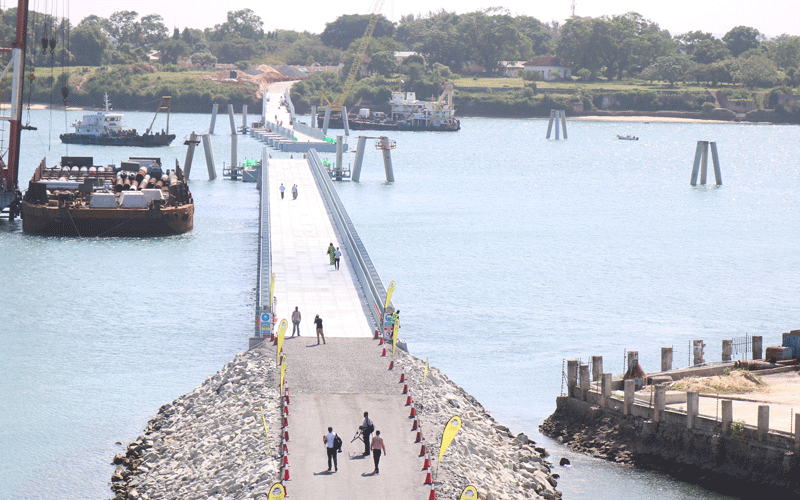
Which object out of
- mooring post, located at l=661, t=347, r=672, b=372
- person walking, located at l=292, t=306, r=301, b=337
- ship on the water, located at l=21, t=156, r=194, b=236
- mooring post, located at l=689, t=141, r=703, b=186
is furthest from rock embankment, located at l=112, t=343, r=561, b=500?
mooring post, located at l=689, t=141, r=703, b=186

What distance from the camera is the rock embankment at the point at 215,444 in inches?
1088

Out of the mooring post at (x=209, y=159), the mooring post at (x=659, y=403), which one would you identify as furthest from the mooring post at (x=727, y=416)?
the mooring post at (x=209, y=159)

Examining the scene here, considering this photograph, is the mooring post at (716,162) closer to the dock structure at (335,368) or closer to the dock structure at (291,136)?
the dock structure at (291,136)

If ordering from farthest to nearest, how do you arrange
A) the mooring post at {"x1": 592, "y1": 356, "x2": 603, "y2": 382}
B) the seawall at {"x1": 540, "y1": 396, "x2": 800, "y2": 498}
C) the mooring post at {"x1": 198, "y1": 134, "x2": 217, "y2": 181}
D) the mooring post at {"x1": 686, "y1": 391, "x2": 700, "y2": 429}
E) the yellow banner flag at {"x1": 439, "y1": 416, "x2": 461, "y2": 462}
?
1. the mooring post at {"x1": 198, "y1": 134, "x2": 217, "y2": 181}
2. the mooring post at {"x1": 592, "y1": 356, "x2": 603, "y2": 382}
3. the mooring post at {"x1": 686, "y1": 391, "x2": 700, "y2": 429}
4. the seawall at {"x1": 540, "y1": 396, "x2": 800, "y2": 498}
5. the yellow banner flag at {"x1": 439, "y1": 416, "x2": 461, "y2": 462}

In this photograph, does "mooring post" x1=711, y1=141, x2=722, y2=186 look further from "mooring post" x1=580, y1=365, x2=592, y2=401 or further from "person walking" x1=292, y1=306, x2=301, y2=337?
"person walking" x1=292, y1=306, x2=301, y2=337

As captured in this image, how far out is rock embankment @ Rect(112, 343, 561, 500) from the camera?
27.4m

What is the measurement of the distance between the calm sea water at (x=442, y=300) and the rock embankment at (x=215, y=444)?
52.7 inches

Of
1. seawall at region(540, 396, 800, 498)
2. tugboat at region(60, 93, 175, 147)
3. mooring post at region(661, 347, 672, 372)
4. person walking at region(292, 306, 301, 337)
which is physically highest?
tugboat at region(60, 93, 175, 147)

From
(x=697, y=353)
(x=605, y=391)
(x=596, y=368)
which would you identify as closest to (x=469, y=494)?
(x=605, y=391)

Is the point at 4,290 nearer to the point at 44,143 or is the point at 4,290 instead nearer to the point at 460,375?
the point at 460,375

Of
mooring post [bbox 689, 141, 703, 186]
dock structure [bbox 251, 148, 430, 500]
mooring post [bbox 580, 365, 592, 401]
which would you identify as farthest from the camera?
mooring post [bbox 689, 141, 703, 186]

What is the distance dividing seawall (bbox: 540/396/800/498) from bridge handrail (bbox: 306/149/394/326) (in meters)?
7.72

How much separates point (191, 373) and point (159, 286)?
19.0 m

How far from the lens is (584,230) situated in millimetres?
90000
